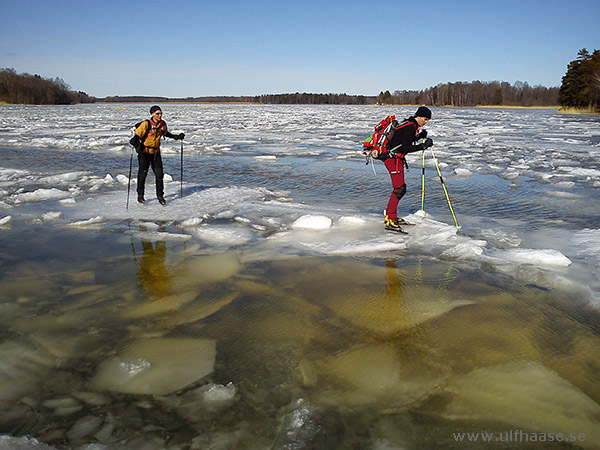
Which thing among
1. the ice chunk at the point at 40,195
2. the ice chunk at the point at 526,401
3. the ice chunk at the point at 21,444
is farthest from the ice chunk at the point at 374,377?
the ice chunk at the point at 40,195

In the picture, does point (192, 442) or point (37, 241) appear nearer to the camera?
point (192, 442)

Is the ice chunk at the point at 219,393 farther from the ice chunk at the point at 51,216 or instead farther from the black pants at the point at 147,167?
the black pants at the point at 147,167

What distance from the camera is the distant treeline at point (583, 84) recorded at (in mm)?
49341

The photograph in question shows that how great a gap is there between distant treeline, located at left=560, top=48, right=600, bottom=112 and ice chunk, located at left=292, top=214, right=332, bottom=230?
55178mm

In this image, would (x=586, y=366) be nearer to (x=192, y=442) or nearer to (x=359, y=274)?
(x=359, y=274)

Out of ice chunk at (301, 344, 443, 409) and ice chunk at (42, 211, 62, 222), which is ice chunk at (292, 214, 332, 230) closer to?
ice chunk at (301, 344, 443, 409)

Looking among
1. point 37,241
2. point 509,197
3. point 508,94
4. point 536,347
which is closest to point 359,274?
point 536,347

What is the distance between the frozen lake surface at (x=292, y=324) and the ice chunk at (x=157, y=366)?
1cm

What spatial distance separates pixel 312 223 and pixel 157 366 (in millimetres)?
3581

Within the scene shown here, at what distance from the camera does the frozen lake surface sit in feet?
7.68

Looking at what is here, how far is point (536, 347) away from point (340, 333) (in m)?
1.47

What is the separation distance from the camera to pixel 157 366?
2.82 meters

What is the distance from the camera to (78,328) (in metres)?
3.26

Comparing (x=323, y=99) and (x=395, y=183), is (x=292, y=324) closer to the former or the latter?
(x=395, y=183)
